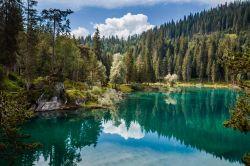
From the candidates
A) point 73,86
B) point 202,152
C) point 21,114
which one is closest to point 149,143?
point 202,152

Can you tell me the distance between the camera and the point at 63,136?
48312 mm

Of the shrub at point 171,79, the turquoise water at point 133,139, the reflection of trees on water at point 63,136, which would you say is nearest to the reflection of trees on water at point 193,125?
the turquoise water at point 133,139

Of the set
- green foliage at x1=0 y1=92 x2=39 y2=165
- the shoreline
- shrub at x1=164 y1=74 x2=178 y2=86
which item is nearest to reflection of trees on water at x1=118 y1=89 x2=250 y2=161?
green foliage at x1=0 y1=92 x2=39 y2=165

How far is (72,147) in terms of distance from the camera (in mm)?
42594

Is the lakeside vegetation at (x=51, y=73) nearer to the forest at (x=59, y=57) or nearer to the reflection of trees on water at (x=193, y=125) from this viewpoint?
the forest at (x=59, y=57)

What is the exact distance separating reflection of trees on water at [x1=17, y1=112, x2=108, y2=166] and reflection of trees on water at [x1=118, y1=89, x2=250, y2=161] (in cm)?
1023

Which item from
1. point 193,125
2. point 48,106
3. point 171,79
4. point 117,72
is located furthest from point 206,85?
point 48,106

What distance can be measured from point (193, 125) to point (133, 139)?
1869cm

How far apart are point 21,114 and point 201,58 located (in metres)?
184

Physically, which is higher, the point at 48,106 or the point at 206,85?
the point at 206,85

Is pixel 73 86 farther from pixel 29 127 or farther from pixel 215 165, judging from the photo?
pixel 215 165

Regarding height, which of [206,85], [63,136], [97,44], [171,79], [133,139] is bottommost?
[133,139]

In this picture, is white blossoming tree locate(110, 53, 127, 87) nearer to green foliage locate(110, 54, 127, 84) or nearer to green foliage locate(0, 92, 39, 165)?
green foliage locate(110, 54, 127, 84)

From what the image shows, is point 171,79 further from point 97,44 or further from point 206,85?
point 97,44
